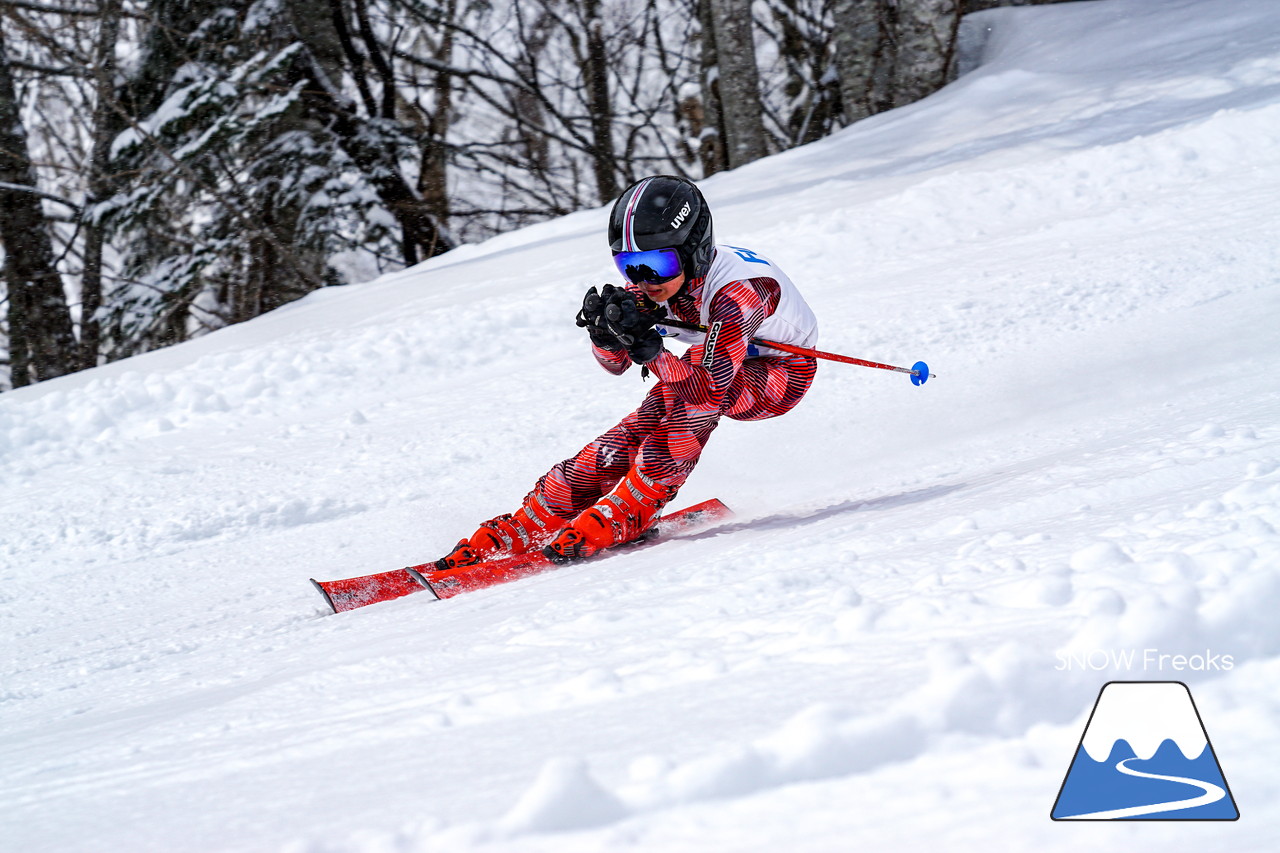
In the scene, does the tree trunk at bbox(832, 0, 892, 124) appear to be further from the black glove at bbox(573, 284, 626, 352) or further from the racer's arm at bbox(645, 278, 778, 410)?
the black glove at bbox(573, 284, 626, 352)

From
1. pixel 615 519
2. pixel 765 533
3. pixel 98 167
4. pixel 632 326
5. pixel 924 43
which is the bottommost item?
pixel 765 533

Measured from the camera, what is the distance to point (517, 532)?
150 inches

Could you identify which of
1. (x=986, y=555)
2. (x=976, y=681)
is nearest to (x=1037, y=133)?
(x=986, y=555)

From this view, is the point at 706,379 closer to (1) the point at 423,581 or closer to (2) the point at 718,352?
(2) the point at 718,352

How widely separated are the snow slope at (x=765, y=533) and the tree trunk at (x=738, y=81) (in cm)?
131

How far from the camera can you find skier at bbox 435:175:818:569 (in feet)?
11.5

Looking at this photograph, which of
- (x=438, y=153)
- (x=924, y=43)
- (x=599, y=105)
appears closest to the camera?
(x=924, y=43)

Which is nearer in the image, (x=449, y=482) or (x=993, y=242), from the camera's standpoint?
(x=449, y=482)

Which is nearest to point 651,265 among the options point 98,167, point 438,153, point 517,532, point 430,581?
point 517,532

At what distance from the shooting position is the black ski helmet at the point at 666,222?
3520 millimetres

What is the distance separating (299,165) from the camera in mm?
9430

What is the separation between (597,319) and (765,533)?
902 mm

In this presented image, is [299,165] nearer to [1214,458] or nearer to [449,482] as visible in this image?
[449,482]

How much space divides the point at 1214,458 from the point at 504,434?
3.36 meters
